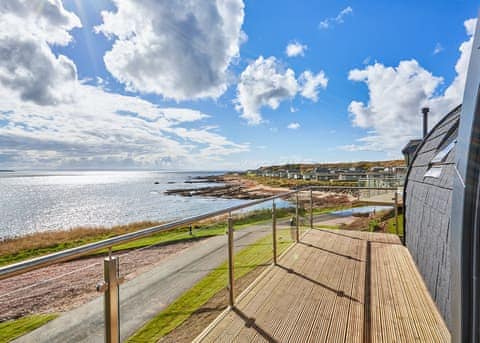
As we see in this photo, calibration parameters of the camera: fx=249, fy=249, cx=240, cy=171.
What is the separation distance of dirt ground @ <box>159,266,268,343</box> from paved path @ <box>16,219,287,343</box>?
224 millimetres

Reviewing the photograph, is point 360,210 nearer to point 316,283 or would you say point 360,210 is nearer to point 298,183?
point 316,283

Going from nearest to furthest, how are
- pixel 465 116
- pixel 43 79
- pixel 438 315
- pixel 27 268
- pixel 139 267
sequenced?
pixel 27 268
pixel 465 116
pixel 139 267
pixel 438 315
pixel 43 79

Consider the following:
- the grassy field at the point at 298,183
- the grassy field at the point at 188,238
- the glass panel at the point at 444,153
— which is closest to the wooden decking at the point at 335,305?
the grassy field at the point at 188,238

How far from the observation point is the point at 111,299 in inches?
46.9

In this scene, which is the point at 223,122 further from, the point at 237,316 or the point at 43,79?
the point at 237,316

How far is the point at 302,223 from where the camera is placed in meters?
4.75

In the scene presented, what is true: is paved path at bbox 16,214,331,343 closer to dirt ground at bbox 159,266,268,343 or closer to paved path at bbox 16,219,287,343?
paved path at bbox 16,219,287,343

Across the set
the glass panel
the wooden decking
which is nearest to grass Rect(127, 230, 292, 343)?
the wooden decking

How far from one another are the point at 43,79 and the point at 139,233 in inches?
465

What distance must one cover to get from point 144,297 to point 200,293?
774mm

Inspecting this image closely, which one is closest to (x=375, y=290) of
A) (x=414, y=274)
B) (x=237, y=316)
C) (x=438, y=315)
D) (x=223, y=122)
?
(x=438, y=315)

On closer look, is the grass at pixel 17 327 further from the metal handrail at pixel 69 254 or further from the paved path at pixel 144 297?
the metal handrail at pixel 69 254

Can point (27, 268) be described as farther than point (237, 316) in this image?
No

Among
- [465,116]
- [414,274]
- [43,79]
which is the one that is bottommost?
[414,274]
